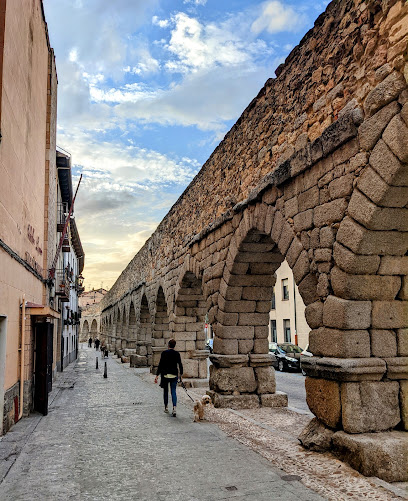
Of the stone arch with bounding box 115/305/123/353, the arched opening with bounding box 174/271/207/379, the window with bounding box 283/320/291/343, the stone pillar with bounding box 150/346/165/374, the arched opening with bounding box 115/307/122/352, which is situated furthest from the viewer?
the arched opening with bounding box 115/307/122/352

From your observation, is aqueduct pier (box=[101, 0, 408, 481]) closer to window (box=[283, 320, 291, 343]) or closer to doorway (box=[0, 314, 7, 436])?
doorway (box=[0, 314, 7, 436])

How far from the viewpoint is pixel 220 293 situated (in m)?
9.50

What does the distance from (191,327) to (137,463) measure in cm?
856

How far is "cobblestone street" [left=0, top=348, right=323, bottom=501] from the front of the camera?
14.3ft

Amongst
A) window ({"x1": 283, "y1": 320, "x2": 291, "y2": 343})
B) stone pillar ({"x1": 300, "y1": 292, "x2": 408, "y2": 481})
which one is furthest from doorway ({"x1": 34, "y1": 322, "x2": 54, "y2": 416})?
Result: window ({"x1": 283, "y1": 320, "x2": 291, "y2": 343})

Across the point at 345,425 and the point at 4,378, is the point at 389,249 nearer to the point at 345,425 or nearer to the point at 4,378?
Answer: the point at 345,425

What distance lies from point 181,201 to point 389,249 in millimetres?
9498

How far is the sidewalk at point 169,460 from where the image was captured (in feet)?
14.3

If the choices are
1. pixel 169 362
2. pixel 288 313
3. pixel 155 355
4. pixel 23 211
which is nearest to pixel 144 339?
pixel 155 355

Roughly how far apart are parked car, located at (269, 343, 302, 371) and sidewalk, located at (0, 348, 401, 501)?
10.3 meters

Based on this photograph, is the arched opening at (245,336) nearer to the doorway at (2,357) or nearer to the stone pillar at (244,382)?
the stone pillar at (244,382)

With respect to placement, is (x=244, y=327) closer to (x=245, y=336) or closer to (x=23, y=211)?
(x=245, y=336)

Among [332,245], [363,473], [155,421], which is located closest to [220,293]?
[155,421]

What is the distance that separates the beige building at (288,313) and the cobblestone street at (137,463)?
17912mm
